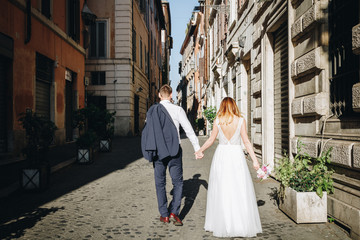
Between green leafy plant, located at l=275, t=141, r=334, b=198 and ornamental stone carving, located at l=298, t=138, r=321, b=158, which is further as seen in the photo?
ornamental stone carving, located at l=298, t=138, r=321, b=158

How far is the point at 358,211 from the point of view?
3.69 meters

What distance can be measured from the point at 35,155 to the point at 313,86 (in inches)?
208

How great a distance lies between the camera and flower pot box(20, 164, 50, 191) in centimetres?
628

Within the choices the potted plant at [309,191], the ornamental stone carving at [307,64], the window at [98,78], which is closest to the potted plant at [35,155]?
the potted plant at [309,191]

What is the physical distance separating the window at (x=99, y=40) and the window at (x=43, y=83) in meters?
8.66

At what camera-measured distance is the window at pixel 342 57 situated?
14.5 ft

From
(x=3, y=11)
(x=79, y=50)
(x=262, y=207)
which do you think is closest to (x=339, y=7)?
(x=262, y=207)

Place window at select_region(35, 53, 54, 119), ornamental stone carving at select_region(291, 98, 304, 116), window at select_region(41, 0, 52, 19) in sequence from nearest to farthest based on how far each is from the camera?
ornamental stone carving at select_region(291, 98, 304, 116) → window at select_region(35, 53, 54, 119) → window at select_region(41, 0, 52, 19)

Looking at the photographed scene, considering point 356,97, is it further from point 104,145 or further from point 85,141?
point 104,145

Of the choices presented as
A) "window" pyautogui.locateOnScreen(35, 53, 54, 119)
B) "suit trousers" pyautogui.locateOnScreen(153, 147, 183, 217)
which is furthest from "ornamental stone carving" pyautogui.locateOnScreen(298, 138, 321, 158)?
"window" pyautogui.locateOnScreen(35, 53, 54, 119)

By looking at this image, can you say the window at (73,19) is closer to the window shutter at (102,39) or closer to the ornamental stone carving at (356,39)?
the window shutter at (102,39)

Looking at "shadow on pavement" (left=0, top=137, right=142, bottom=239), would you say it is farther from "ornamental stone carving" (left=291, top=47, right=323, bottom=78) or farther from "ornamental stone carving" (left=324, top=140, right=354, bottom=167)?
"ornamental stone carving" (left=291, top=47, right=323, bottom=78)

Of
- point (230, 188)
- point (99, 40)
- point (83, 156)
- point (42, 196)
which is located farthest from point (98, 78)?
point (230, 188)

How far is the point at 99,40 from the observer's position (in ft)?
72.3
